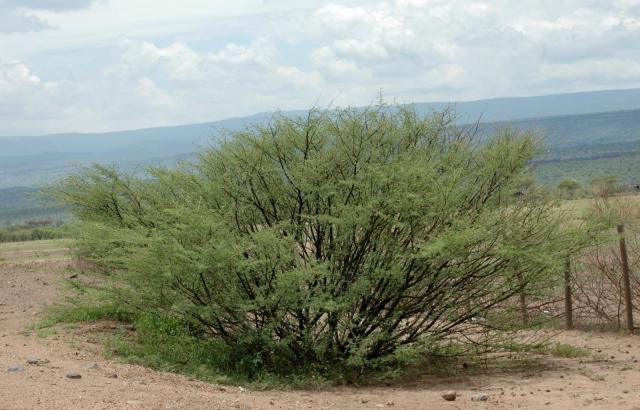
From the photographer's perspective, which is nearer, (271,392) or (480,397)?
(480,397)

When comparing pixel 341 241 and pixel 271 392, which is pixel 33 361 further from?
pixel 341 241

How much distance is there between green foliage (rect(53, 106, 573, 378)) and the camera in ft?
36.0

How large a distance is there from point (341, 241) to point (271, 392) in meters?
2.16

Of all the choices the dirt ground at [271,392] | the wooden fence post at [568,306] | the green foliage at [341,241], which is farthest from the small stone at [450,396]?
the wooden fence post at [568,306]

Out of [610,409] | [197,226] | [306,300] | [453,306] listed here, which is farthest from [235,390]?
[610,409]

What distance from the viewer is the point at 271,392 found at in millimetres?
10484

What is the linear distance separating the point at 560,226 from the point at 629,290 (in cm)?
197

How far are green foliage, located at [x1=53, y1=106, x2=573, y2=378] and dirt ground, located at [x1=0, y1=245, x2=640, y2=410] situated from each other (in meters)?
0.86

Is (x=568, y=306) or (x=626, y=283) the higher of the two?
(x=626, y=283)

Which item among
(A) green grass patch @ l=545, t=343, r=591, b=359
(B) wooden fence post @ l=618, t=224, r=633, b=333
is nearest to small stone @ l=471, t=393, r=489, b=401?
(A) green grass patch @ l=545, t=343, r=591, b=359

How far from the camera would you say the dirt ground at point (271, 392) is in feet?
27.8

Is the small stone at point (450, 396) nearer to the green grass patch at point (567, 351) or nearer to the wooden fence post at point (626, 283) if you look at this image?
the green grass patch at point (567, 351)

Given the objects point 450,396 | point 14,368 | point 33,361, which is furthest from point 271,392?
point 14,368

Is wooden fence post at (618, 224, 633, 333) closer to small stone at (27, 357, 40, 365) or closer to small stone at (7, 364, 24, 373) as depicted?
small stone at (27, 357, 40, 365)
